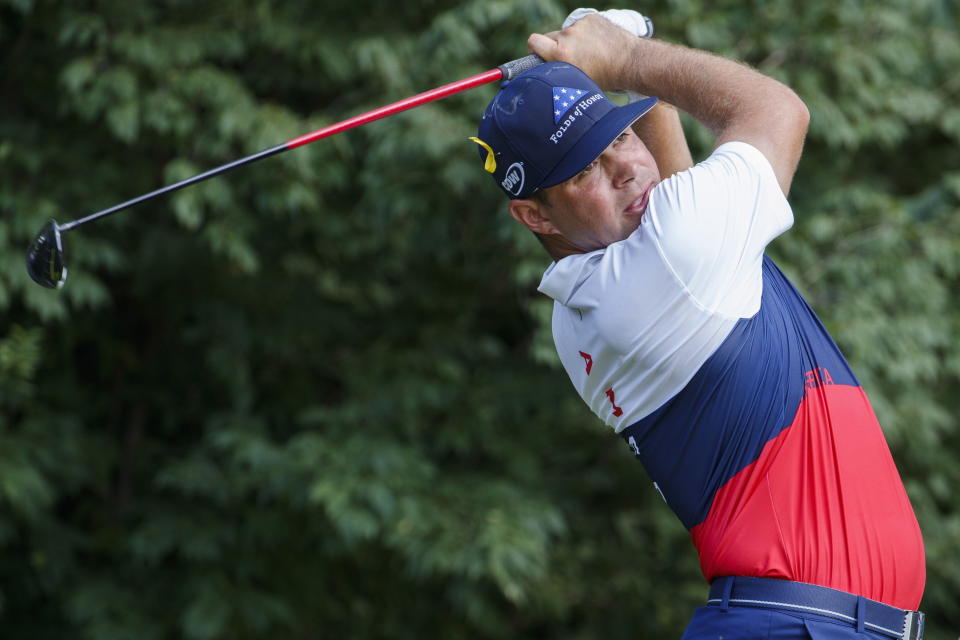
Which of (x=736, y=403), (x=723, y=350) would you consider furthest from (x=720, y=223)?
(x=736, y=403)

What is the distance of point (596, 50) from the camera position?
91.7 inches

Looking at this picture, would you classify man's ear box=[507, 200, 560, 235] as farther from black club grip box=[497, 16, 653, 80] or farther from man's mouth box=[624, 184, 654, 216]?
black club grip box=[497, 16, 653, 80]

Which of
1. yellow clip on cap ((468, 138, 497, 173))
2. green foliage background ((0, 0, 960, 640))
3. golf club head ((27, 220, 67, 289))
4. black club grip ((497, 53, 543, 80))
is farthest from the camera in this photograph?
green foliage background ((0, 0, 960, 640))

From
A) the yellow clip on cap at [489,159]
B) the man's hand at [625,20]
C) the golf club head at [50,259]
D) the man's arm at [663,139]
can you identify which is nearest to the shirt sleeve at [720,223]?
the yellow clip on cap at [489,159]

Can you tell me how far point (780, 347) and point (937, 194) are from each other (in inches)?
160

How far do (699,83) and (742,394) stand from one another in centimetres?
63

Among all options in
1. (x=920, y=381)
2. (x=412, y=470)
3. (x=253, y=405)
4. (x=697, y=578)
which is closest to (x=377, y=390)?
(x=412, y=470)

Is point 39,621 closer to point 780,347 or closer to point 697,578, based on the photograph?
point 697,578

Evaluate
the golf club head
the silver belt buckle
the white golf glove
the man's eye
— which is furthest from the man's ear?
the golf club head

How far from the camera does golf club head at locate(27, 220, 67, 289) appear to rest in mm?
2764

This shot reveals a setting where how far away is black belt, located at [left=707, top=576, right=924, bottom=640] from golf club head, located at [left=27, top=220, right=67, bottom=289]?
180cm

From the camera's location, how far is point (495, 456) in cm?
597

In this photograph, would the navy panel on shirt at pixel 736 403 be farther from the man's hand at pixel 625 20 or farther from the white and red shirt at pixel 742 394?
the man's hand at pixel 625 20

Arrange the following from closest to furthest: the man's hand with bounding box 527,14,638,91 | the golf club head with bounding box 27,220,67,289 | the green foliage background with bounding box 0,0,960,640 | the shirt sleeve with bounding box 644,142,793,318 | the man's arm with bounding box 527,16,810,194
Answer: the shirt sleeve with bounding box 644,142,793,318 → the man's arm with bounding box 527,16,810,194 → the man's hand with bounding box 527,14,638,91 → the golf club head with bounding box 27,220,67,289 → the green foliage background with bounding box 0,0,960,640
